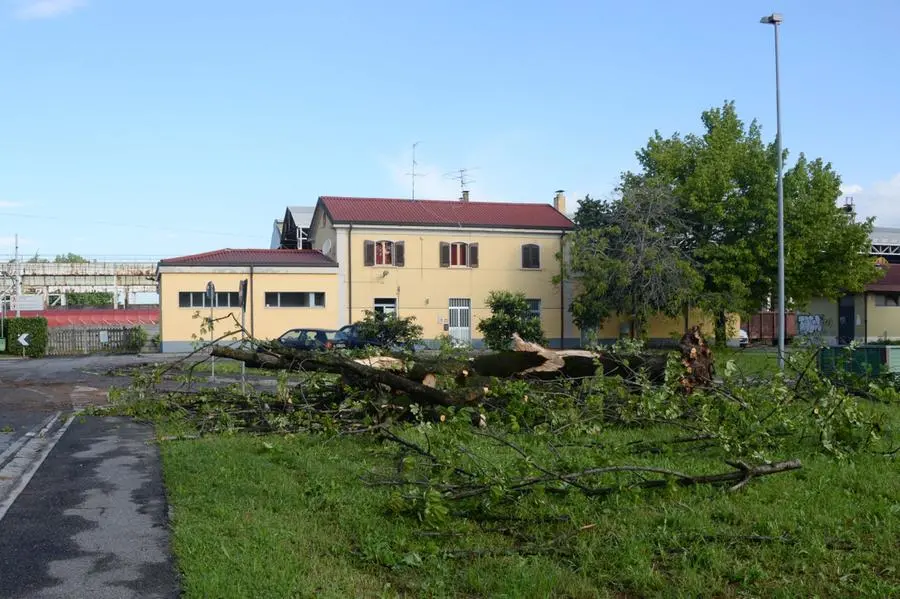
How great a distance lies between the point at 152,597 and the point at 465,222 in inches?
1460

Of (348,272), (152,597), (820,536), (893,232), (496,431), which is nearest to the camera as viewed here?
(152,597)

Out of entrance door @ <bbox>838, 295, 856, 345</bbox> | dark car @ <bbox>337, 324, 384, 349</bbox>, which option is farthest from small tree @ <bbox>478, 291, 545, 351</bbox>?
entrance door @ <bbox>838, 295, 856, 345</bbox>

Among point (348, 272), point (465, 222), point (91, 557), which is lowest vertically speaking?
point (91, 557)

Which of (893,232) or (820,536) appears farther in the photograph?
(893,232)

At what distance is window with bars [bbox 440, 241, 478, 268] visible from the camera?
4131 centimetres

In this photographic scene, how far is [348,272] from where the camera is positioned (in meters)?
40.1

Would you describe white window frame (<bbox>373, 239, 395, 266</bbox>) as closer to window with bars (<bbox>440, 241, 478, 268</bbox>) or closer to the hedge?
window with bars (<bbox>440, 241, 478, 268</bbox>)

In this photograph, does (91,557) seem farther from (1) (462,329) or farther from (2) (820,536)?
(1) (462,329)

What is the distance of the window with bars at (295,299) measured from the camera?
128 feet

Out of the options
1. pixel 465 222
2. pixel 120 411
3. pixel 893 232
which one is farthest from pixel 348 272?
pixel 893 232

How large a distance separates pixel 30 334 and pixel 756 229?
111 ft

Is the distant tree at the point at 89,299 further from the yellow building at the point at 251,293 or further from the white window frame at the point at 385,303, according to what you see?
the white window frame at the point at 385,303

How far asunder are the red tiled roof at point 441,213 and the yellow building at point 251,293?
303cm

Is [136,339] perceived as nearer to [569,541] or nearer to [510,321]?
[510,321]
